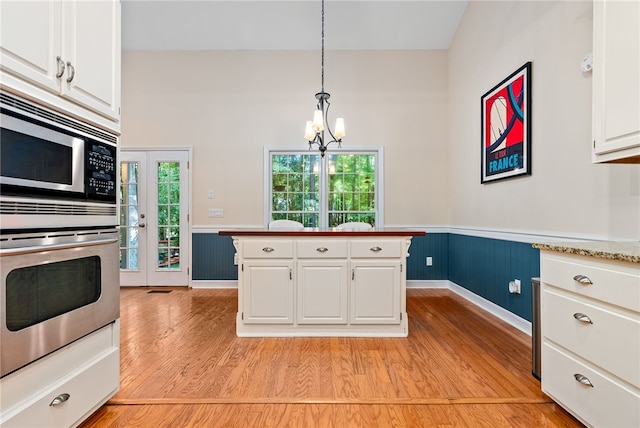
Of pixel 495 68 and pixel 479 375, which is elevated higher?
pixel 495 68

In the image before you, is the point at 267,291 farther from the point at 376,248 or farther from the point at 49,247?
the point at 49,247

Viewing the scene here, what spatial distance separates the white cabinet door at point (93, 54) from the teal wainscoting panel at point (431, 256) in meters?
3.87

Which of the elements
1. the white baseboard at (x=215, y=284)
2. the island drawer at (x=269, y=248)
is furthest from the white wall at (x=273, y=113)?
the island drawer at (x=269, y=248)

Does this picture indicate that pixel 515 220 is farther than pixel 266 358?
Yes

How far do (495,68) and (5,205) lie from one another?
391 cm

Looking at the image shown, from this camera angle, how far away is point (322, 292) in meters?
2.65

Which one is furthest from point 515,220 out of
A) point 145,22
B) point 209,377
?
point 145,22

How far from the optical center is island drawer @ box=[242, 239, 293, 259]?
2.63 m

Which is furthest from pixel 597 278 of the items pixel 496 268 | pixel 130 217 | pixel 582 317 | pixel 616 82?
pixel 130 217

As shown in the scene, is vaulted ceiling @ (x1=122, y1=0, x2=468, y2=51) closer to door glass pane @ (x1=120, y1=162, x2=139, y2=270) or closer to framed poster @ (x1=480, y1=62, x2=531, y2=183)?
framed poster @ (x1=480, y1=62, x2=531, y2=183)

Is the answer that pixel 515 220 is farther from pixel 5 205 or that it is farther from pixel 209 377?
pixel 5 205

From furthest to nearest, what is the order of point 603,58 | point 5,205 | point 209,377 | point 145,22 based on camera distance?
point 145,22 < point 209,377 < point 603,58 < point 5,205

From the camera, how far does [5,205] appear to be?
1120mm

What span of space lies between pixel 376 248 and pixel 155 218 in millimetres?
3379
